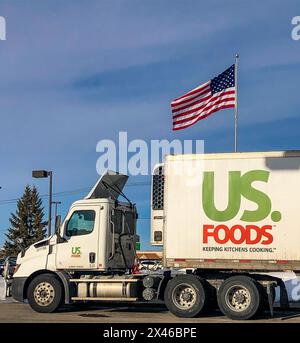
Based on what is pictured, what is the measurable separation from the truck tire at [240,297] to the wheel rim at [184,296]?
26.2 inches

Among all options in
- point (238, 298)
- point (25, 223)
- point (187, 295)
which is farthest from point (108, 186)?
point (25, 223)

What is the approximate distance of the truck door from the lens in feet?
47.6

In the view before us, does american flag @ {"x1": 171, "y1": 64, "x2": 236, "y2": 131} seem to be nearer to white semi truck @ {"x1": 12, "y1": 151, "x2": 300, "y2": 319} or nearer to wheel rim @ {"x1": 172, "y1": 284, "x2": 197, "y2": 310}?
white semi truck @ {"x1": 12, "y1": 151, "x2": 300, "y2": 319}

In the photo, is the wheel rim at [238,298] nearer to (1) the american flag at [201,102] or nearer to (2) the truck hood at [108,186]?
(2) the truck hood at [108,186]

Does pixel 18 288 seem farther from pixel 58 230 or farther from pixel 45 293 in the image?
pixel 58 230

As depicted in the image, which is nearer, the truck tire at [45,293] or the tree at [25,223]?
the truck tire at [45,293]

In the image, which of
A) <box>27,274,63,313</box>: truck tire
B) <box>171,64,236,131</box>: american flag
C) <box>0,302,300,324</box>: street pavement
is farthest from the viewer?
<box>171,64,236,131</box>: american flag

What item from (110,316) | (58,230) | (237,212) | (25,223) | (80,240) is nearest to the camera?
(237,212)

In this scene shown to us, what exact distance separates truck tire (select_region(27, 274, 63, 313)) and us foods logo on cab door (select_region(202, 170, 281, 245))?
3977mm

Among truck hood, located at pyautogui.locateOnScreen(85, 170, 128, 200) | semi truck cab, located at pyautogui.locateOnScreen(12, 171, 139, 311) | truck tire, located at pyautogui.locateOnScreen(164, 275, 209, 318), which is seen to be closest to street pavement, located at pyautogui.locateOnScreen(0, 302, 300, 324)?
truck tire, located at pyautogui.locateOnScreen(164, 275, 209, 318)

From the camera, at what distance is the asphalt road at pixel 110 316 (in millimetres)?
12953

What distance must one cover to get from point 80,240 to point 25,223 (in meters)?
70.6

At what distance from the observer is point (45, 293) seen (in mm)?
14406

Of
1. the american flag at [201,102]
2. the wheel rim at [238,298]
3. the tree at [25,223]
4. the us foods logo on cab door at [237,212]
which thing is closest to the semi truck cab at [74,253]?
the us foods logo on cab door at [237,212]
